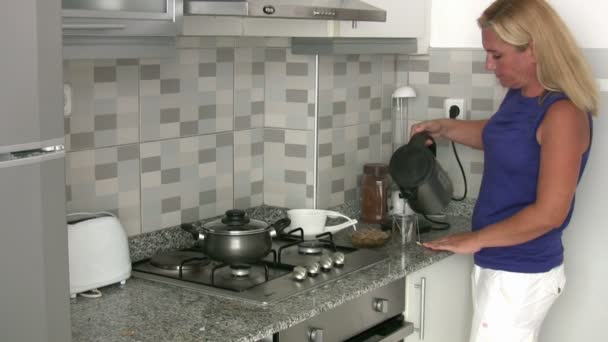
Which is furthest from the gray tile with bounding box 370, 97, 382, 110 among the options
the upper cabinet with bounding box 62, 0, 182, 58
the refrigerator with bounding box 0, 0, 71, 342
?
the refrigerator with bounding box 0, 0, 71, 342

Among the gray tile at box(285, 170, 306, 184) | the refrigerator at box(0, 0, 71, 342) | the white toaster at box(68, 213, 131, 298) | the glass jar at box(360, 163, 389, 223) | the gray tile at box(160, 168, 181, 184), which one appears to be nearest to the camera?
the refrigerator at box(0, 0, 71, 342)

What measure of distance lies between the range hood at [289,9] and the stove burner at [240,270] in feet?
2.42

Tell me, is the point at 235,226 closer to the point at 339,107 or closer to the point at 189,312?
the point at 189,312

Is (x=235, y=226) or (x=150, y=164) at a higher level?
(x=150, y=164)

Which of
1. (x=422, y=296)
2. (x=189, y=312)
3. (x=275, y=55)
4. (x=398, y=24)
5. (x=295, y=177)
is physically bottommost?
(x=422, y=296)

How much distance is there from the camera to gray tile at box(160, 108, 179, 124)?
2818mm

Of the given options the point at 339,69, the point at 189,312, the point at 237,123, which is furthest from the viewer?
the point at 339,69

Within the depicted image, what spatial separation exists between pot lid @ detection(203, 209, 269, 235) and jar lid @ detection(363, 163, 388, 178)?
82cm

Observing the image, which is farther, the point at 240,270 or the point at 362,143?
the point at 362,143

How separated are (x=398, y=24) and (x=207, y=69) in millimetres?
696

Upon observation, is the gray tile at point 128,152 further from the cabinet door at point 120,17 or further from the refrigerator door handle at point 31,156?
the refrigerator door handle at point 31,156

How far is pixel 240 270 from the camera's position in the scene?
262 centimetres

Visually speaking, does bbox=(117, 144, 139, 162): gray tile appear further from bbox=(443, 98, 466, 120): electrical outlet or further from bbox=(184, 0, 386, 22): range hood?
bbox=(443, 98, 466, 120): electrical outlet

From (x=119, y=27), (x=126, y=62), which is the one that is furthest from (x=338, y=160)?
(x=119, y=27)
